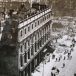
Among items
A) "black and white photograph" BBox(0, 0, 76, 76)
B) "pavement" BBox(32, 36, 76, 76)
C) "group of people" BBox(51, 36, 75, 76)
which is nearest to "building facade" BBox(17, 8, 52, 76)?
"black and white photograph" BBox(0, 0, 76, 76)

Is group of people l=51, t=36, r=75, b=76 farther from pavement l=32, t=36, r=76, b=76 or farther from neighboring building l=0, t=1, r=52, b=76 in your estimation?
neighboring building l=0, t=1, r=52, b=76

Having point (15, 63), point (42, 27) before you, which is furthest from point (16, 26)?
point (42, 27)

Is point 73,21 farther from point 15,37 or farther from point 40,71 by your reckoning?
point 15,37

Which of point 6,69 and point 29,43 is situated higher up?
point 29,43

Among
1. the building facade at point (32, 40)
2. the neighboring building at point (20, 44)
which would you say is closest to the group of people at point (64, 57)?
the building facade at point (32, 40)

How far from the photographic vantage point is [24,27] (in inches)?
2275

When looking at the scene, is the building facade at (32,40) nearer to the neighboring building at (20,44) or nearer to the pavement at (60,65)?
the neighboring building at (20,44)

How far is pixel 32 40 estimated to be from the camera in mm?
62875

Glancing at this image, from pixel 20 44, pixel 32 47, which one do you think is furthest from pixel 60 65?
pixel 20 44

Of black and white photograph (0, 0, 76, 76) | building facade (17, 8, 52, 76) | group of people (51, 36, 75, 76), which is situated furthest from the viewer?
group of people (51, 36, 75, 76)

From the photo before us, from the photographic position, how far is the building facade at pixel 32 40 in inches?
2227

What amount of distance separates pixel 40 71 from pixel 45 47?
13.0 meters

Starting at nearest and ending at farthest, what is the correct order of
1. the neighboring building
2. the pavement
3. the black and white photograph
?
1. the neighboring building
2. the black and white photograph
3. the pavement

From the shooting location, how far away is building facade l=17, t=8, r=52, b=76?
5656cm
